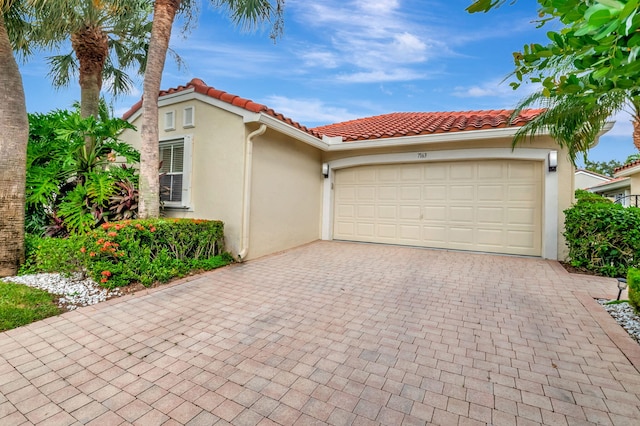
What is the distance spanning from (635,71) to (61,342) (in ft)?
16.8

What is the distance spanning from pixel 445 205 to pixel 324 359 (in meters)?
6.90

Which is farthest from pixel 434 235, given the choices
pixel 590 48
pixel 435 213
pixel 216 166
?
pixel 590 48

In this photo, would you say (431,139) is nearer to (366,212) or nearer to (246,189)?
(366,212)

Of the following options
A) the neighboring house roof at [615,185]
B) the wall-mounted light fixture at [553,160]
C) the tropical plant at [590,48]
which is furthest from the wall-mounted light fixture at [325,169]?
the neighboring house roof at [615,185]

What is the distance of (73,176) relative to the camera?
7.24 meters

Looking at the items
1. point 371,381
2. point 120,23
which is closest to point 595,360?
point 371,381

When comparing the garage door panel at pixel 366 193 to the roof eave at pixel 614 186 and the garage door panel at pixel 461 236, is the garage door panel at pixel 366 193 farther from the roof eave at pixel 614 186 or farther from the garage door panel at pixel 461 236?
the roof eave at pixel 614 186

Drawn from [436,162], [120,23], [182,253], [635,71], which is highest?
[120,23]

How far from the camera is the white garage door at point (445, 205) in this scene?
310 inches

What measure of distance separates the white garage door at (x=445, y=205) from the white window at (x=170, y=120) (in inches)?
204

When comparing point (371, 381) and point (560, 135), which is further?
point (560, 135)

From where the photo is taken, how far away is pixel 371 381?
2.62 metres

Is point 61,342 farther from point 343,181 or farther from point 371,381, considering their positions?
point 343,181

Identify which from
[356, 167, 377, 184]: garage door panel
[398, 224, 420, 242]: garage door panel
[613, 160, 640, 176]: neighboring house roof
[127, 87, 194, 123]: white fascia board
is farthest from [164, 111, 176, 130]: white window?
[613, 160, 640, 176]: neighboring house roof
